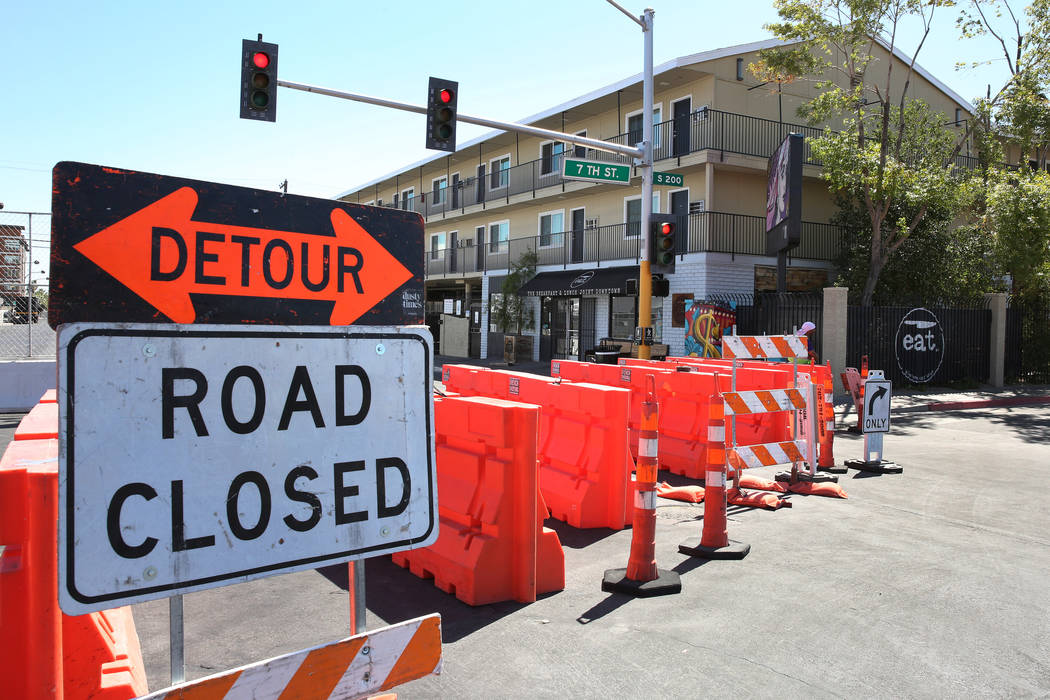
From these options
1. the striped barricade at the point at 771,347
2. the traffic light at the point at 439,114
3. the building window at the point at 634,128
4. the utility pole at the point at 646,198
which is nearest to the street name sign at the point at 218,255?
the striped barricade at the point at 771,347

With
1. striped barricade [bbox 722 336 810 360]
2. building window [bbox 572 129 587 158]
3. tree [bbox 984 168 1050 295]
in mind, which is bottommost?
striped barricade [bbox 722 336 810 360]

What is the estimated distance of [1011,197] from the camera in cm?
1959

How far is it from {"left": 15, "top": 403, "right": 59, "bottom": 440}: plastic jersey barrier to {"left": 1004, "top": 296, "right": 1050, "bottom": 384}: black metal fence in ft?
81.8

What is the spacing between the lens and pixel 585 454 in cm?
634

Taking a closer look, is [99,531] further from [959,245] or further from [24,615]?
[959,245]

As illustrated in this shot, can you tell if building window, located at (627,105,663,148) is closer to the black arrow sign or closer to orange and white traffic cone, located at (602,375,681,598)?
the black arrow sign

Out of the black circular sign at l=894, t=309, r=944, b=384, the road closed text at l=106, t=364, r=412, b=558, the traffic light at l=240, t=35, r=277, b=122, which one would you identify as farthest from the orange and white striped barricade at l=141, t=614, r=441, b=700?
the black circular sign at l=894, t=309, r=944, b=384

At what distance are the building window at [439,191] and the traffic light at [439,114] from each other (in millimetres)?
23631

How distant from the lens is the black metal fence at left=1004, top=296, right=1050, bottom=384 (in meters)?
21.9

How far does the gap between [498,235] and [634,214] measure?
369 inches

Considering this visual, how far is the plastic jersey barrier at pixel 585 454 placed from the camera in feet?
20.1

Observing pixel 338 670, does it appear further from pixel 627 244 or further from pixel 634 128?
pixel 634 128

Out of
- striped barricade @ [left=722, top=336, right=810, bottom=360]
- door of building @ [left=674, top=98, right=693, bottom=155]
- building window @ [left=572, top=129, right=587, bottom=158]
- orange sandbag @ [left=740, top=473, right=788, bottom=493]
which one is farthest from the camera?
building window @ [left=572, top=129, right=587, bottom=158]

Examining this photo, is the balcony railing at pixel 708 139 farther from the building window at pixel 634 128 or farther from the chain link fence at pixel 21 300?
the chain link fence at pixel 21 300
